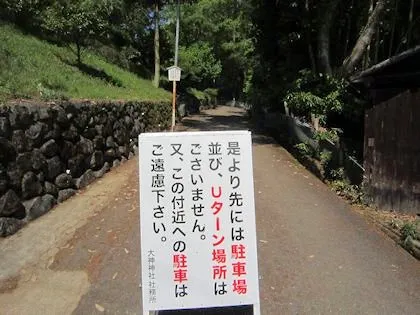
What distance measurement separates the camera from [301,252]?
6.65 m

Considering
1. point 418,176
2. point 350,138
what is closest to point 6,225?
point 418,176

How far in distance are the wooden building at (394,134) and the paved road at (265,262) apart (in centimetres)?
90

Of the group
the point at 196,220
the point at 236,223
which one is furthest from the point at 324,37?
the point at 196,220

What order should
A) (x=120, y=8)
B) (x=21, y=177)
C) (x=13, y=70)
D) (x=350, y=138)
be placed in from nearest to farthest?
(x=21, y=177), (x=13, y=70), (x=350, y=138), (x=120, y=8)

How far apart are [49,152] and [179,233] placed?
4843mm

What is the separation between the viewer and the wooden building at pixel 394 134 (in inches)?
349

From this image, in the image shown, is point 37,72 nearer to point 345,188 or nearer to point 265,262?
point 345,188

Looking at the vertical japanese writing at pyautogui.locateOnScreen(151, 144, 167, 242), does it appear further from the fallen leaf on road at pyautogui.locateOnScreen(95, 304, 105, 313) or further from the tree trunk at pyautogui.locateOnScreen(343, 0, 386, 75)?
the tree trunk at pyautogui.locateOnScreen(343, 0, 386, 75)

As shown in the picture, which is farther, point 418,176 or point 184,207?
point 418,176

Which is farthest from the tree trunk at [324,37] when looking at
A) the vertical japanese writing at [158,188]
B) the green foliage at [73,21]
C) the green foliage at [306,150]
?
the vertical japanese writing at [158,188]

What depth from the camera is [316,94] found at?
15.2 m

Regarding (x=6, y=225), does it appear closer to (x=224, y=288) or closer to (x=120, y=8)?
(x=224, y=288)

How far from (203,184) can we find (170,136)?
18.5 inches

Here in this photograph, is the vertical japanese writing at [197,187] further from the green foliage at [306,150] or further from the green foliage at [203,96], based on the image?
the green foliage at [203,96]
